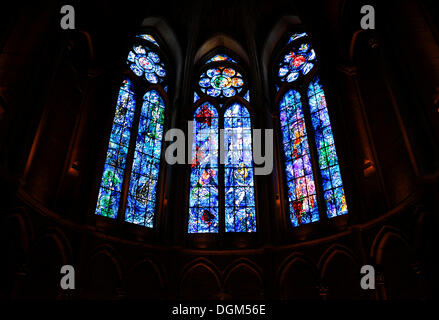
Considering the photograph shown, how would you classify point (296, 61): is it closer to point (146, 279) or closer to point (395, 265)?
point (395, 265)

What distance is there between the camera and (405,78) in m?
8.46

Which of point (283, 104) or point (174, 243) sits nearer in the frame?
point (174, 243)

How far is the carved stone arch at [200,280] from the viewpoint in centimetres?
1132

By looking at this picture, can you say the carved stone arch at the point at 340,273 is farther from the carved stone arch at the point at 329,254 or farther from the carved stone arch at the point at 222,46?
the carved stone arch at the point at 222,46

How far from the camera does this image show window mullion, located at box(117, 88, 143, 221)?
→ 1166 centimetres

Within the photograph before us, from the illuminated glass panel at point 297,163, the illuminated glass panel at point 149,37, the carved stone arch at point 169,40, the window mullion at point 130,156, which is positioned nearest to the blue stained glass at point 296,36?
the illuminated glass panel at point 297,163

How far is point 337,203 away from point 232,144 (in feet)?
14.5

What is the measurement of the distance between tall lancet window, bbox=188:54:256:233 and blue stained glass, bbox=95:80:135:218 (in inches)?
96.3

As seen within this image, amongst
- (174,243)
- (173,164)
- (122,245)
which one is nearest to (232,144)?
(173,164)

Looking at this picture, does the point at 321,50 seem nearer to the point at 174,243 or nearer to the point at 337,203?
the point at 337,203

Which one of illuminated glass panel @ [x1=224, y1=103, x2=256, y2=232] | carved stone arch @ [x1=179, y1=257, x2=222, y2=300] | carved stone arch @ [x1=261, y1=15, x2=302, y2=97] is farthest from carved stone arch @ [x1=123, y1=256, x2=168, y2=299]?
carved stone arch @ [x1=261, y1=15, x2=302, y2=97]

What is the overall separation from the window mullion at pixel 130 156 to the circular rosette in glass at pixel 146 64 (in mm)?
1031

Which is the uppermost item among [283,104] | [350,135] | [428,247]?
[283,104]

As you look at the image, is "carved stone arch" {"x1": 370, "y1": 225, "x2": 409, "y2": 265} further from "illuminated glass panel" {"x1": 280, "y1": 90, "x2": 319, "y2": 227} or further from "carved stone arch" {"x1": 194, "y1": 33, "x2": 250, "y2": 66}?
"carved stone arch" {"x1": 194, "y1": 33, "x2": 250, "y2": 66}
